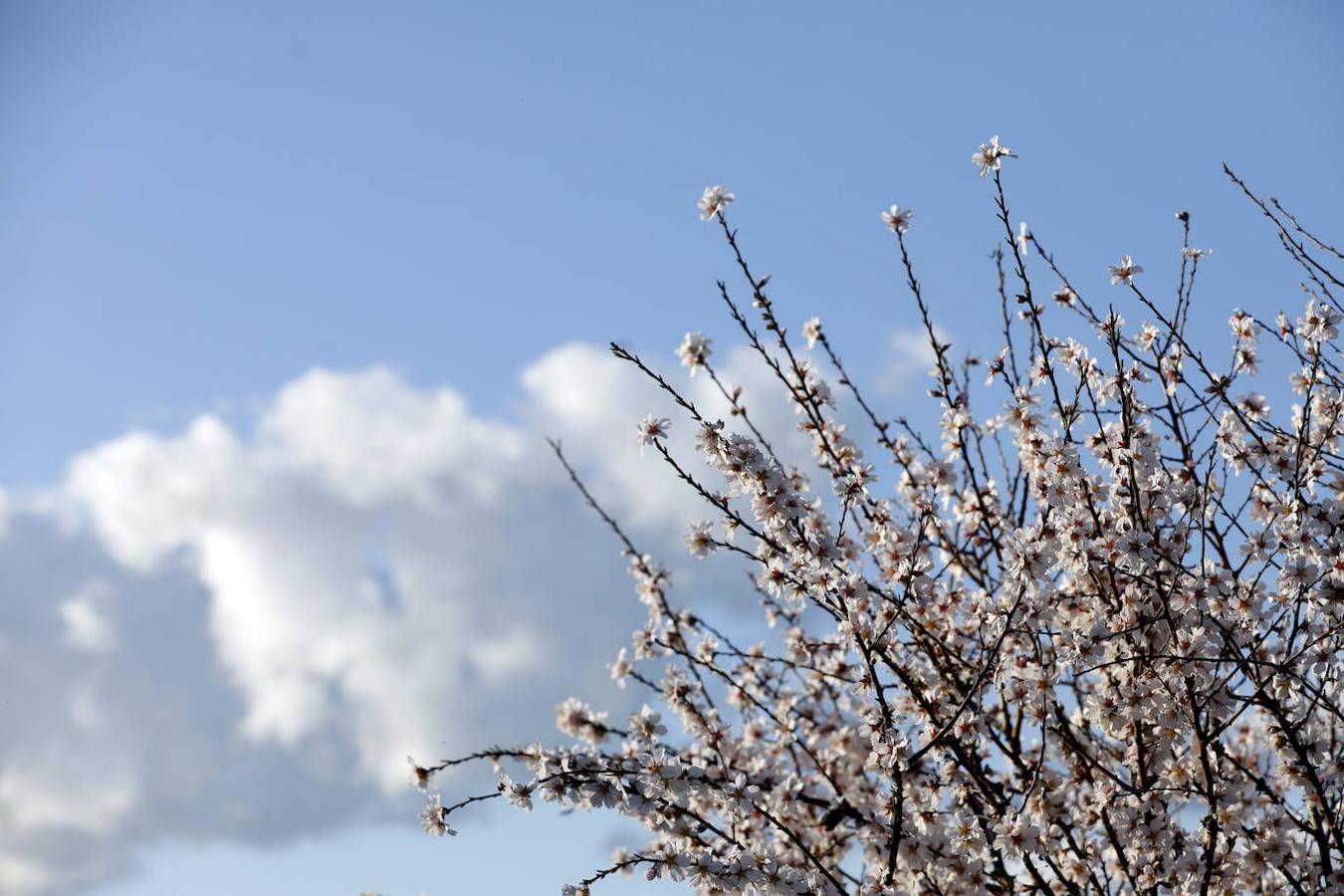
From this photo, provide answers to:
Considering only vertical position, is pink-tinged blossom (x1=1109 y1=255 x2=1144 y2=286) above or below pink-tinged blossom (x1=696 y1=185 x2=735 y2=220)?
below

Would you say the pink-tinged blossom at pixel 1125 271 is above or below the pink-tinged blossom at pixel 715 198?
below

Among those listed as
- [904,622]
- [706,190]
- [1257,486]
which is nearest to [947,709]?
[904,622]

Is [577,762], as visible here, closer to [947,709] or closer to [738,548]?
[738,548]

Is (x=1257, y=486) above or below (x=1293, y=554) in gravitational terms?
above

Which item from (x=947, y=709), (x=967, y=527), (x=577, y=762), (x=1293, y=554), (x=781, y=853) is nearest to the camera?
(x=1293, y=554)

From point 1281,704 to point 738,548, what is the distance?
2485 mm

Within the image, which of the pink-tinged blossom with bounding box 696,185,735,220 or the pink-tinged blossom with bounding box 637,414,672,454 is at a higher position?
the pink-tinged blossom with bounding box 696,185,735,220

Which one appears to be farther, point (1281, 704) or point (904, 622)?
point (904, 622)

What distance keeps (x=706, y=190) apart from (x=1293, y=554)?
296 centimetres

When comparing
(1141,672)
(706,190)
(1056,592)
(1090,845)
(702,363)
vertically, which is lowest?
(1090,845)

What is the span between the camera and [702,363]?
17.5 ft

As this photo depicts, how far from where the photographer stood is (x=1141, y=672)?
4.95 metres

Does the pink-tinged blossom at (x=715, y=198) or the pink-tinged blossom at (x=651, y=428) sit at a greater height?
the pink-tinged blossom at (x=715, y=198)

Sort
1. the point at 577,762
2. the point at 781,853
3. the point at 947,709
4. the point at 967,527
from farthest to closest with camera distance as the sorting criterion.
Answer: the point at 781,853 < the point at 967,527 < the point at 947,709 < the point at 577,762
